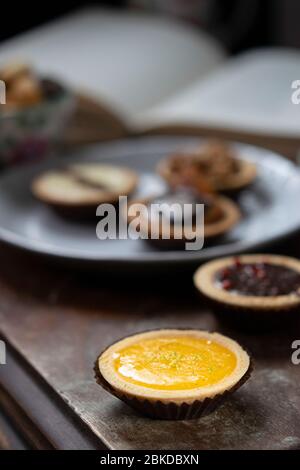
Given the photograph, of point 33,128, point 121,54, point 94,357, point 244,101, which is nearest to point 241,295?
point 94,357

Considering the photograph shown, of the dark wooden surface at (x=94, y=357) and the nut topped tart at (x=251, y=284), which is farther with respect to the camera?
the nut topped tart at (x=251, y=284)

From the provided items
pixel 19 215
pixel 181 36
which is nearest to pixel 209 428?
pixel 19 215

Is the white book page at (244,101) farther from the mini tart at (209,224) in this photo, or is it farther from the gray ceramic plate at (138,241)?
the mini tart at (209,224)

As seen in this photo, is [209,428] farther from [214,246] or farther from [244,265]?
[214,246]

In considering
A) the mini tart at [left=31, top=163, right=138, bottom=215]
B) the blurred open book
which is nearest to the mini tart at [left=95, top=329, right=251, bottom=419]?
the mini tart at [left=31, top=163, right=138, bottom=215]

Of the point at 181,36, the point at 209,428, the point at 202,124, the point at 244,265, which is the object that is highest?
the point at 181,36
